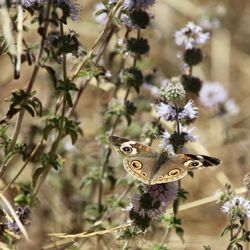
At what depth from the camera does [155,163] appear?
2.61 metres

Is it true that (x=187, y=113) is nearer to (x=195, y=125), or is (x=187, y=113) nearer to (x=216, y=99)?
(x=216, y=99)

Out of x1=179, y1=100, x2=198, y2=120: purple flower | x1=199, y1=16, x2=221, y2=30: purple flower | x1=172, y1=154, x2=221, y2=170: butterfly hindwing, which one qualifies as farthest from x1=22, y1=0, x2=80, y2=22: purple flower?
x1=199, y1=16, x2=221, y2=30: purple flower

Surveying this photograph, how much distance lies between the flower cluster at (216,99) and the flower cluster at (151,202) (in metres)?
2.55

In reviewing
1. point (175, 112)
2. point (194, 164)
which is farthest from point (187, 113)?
point (194, 164)

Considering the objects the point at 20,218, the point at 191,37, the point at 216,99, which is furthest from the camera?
the point at 216,99

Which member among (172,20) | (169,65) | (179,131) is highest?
(172,20)

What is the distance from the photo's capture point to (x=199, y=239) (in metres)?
4.30

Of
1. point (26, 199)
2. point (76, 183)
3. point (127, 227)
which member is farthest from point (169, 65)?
point (127, 227)

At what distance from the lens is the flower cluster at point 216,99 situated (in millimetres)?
5227

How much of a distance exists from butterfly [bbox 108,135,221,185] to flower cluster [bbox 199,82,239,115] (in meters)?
2.60

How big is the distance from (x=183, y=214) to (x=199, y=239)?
0.60 metres

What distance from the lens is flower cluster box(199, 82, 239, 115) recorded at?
523cm

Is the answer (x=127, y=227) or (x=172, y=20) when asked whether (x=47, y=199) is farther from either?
(x=172, y=20)

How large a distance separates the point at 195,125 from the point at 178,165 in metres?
3.14
